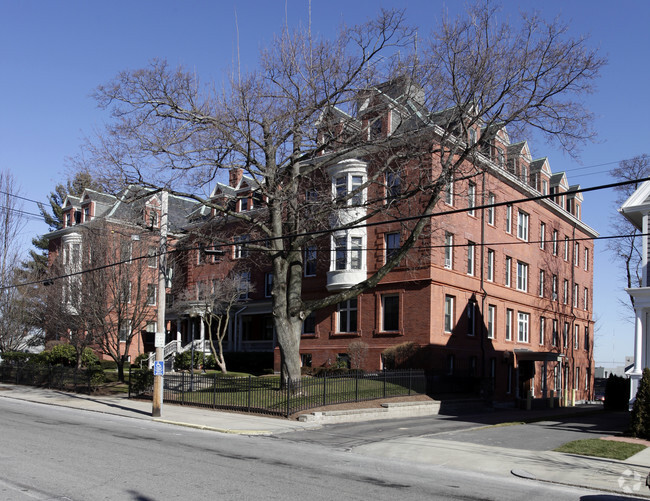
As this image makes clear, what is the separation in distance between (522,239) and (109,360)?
32.8 m

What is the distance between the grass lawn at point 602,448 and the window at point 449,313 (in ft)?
53.6

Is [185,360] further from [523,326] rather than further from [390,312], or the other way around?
[523,326]

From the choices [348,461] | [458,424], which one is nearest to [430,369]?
[458,424]

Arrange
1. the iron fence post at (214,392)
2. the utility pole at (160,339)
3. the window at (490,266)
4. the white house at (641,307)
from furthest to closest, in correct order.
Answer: the window at (490,266)
the iron fence post at (214,392)
the white house at (641,307)
the utility pole at (160,339)

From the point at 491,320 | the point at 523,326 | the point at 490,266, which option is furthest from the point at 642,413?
the point at 523,326

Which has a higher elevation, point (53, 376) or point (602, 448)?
point (602, 448)

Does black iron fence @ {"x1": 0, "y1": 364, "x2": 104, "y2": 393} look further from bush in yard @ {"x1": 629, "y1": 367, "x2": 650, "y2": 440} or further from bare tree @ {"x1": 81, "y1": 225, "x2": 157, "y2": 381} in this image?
bush in yard @ {"x1": 629, "y1": 367, "x2": 650, "y2": 440}

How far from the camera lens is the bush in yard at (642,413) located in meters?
18.5

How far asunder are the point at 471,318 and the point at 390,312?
5.22 metres

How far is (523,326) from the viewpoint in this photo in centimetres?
4219

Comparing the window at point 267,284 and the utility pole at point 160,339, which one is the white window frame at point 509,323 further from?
the utility pole at point 160,339

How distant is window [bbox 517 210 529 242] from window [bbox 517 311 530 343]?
5101 mm

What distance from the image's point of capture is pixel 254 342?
44812mm

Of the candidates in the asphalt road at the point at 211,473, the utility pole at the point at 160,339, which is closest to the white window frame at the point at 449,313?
the utility pole at the point at 160,339
